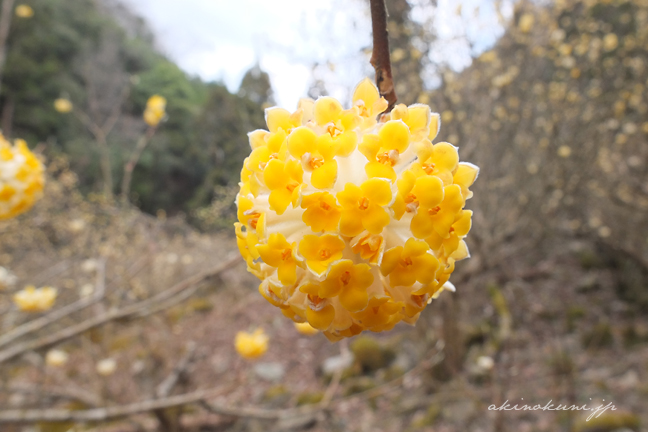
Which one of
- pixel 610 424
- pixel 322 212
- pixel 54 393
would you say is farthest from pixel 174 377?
pixel 610 424

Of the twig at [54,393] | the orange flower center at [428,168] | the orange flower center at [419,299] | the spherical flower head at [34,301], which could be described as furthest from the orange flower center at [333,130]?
the twig at [54,393]

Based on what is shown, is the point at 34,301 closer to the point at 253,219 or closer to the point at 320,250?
the point at 253,219

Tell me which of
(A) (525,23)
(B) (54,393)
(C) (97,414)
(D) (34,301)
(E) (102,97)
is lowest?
(C) (97,414)

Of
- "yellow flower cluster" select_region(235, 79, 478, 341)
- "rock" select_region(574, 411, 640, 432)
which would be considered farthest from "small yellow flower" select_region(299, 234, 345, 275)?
"rock" select_region(574, 411, 640, 432)

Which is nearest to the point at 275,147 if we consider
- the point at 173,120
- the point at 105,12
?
the point at 173,120

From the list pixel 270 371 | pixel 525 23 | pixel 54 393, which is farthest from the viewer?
pixel 270 371

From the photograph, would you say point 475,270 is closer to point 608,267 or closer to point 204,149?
point 608,267

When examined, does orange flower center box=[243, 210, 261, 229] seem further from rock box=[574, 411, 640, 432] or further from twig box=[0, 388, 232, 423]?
rock box=[574, 411, 640, 432]
